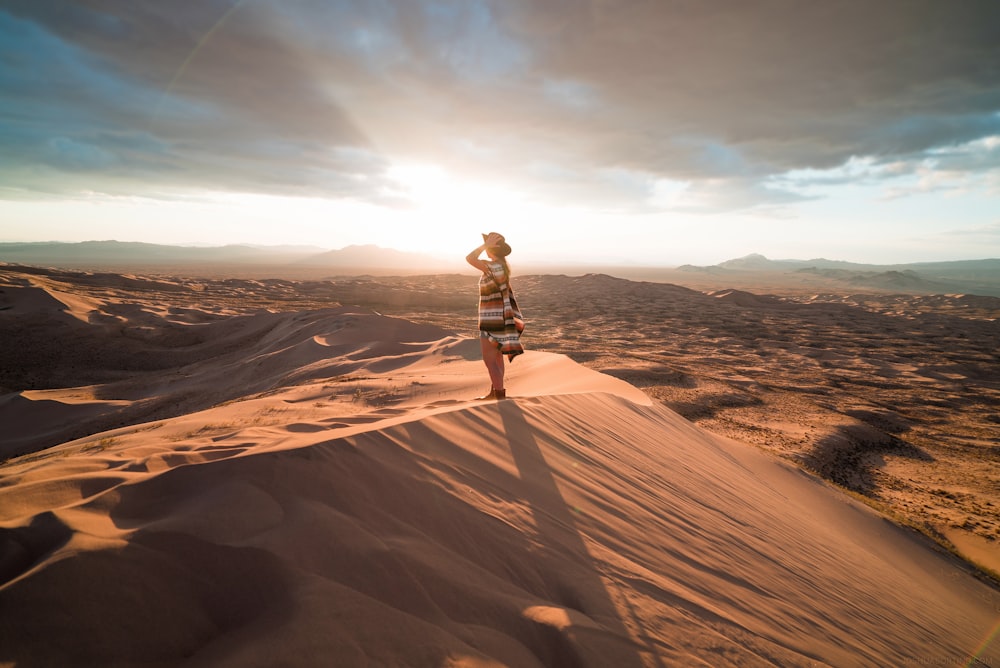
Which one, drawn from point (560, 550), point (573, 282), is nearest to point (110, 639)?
point (560, 550)

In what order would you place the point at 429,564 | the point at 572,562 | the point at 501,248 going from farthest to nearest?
the point at 501,248 < the point at 572,562 < the point at 429,564

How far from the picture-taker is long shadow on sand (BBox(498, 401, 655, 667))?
5.04 ft

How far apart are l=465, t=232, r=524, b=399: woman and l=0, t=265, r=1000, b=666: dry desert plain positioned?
540 millimetres

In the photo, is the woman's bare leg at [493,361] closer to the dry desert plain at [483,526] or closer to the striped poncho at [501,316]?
the striped poncho at [501,316]

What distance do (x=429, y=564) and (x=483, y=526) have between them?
0.43 meters

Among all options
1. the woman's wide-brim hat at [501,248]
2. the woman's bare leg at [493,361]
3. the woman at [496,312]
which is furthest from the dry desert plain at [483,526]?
the woman's wide-brim hat at [501,248]

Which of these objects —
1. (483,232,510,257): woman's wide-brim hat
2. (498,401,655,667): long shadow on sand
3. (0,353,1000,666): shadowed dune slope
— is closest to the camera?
(0,353,1000,666): shadowed dune slope

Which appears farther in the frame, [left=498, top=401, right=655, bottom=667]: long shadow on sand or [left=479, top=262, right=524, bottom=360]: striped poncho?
[left=479, top=262, right=524, bottom=360]: striped poncho

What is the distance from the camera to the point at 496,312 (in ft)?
14.4

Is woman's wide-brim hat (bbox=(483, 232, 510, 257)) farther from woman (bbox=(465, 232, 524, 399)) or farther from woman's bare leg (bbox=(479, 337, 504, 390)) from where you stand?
woman's bare leg (bbox=(479, 337, 504, 390))

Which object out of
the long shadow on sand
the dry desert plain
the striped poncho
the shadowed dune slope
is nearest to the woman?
the striped poncho

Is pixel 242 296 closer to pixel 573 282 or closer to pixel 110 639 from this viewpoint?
pixel 573 282

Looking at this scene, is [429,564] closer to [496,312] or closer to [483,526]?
[483,526]

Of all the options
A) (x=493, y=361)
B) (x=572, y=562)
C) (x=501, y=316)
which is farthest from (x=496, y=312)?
(x=572, y=562)
